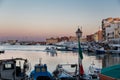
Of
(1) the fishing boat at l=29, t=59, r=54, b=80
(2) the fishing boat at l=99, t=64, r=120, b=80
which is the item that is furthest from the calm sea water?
(2) the fishing boat at l=99, t=64, r=120, b=80

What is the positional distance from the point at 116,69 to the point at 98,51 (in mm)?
48813

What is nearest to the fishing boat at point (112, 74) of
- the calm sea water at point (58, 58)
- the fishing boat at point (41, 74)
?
the fishing boat at point (41, 74)

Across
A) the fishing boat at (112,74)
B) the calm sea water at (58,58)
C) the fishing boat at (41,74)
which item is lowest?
the calm sea water at (58,58)

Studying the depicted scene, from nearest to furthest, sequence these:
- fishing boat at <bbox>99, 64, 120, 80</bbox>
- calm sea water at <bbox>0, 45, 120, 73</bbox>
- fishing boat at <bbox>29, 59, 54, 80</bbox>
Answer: fishing boat at <bbox>99, 64, 120, 80</bbox>, fishing boat at <bbox>29, 59, 54, 80</bbox>, calm sea water at <bbox>0, 45, 120, 73</bbox>

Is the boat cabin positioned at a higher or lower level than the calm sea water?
higher

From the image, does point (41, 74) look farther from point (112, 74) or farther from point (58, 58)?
point (58, 58)

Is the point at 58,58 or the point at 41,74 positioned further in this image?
the point at 58,58

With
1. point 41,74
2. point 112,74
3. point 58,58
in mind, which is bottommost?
point 58,58

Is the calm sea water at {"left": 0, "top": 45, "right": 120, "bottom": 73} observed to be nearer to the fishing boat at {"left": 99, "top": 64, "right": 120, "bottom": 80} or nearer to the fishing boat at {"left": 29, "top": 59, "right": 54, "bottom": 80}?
the fishing boat at {"left": 29, "top": 59, "right": 54, "bottom": 80}

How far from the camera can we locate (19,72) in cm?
1194

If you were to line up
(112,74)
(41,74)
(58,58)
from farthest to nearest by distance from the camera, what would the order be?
1. (58,58)
2. (41,74)
3. (112,74)

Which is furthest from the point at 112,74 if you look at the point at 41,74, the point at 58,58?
the point at 58,58

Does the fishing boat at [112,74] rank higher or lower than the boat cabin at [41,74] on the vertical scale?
higher

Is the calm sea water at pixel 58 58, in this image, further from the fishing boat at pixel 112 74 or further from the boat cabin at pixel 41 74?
the fishing boat at pixel 112 74
